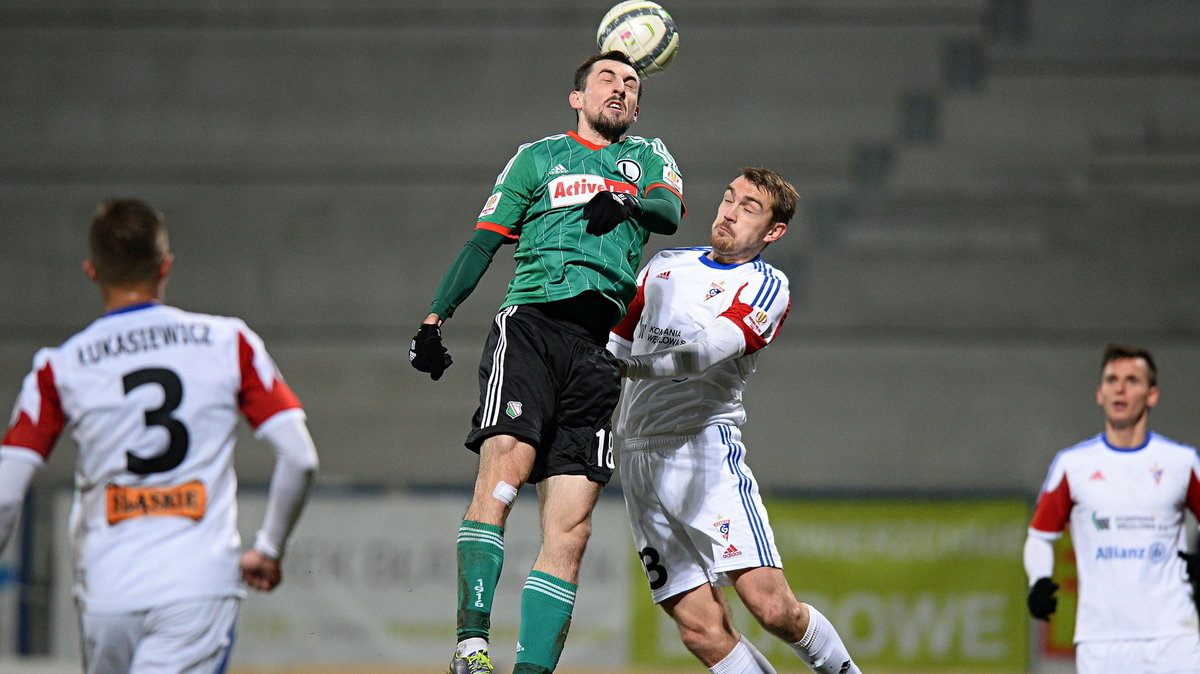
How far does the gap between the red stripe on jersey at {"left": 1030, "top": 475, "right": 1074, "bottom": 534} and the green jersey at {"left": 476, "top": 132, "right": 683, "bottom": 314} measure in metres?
2.34

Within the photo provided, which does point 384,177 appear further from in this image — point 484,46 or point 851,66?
point 851,66

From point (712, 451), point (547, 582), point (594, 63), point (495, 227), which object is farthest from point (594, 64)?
point (547, 582)

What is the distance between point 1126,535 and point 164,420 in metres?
4.15

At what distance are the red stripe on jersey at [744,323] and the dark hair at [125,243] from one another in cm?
215

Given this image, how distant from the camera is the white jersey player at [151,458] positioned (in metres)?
3.14

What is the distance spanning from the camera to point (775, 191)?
199 inches

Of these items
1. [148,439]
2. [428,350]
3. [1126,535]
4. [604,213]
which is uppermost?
[604,213]

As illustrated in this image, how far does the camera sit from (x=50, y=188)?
47.4 feet

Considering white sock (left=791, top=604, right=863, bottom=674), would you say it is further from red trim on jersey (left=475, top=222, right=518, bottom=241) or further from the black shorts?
red trim on jersey (left=475, top=222, right=518, bottom=241)

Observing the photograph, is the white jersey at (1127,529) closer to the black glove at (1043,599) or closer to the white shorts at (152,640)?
the black glove at (1043,599)

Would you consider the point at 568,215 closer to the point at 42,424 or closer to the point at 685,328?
the point at 685,328

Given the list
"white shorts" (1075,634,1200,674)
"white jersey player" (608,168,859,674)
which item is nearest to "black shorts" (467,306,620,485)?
"white jersey player" (608,168,859,674)

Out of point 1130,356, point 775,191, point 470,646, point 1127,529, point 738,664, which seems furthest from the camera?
point 1130,356

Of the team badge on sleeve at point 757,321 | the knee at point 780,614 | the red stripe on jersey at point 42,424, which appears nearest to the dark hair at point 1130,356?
the team badge on sleeve at point 757,321
